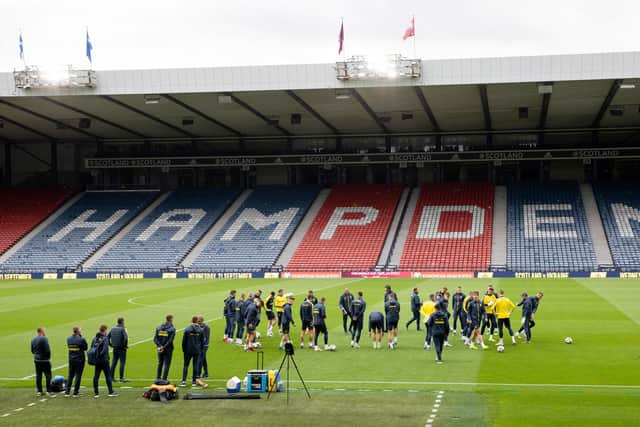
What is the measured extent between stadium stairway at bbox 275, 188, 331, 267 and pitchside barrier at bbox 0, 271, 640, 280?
274cm

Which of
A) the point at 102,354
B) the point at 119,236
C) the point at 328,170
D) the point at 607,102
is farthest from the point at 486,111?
the point at 102,354

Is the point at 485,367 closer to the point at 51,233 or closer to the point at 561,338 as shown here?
the point at 561,338

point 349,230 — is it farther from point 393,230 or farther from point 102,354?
point 102,354

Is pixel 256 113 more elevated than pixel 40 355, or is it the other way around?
pixel 256 113

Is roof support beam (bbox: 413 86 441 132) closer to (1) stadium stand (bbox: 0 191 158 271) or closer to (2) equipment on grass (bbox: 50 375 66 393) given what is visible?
(1) stadium stand (bbox: 0 191 158 271)

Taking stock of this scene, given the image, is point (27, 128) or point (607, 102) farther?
point (27, 128)

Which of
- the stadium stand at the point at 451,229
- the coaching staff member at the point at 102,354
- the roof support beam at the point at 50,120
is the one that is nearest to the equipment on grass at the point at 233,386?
the coaching staff member at the point at 102,354

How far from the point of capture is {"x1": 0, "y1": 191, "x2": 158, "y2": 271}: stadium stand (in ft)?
204

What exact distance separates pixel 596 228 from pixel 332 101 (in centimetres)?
2292

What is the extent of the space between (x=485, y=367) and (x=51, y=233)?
176 ft

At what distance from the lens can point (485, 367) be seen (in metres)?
21.1

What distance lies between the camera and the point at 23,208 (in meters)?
71.6

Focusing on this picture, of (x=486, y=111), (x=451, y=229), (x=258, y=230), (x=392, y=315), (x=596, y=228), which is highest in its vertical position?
(x=486, y=111)

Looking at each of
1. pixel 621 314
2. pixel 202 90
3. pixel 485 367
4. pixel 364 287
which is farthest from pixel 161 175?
pixel 485 367
